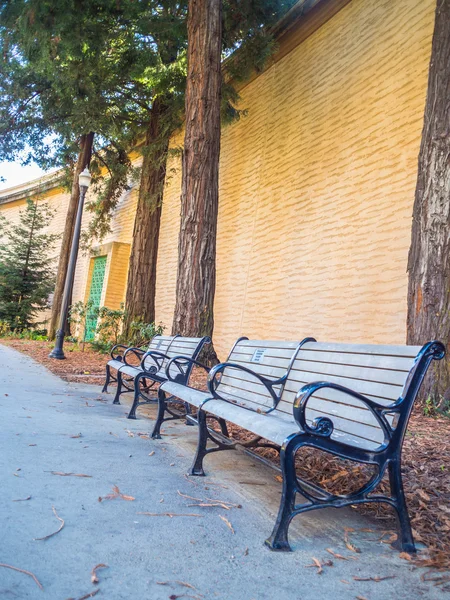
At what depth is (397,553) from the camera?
7.28 feet

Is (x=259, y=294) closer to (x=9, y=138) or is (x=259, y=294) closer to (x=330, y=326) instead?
(x=330, y=326)

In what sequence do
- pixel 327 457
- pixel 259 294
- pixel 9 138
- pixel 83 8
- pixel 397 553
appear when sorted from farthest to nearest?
1. pixel 9 138
2. pixel 259 294
3. pixel 83 8
4. pixel 327 457
5. pixel 397 553

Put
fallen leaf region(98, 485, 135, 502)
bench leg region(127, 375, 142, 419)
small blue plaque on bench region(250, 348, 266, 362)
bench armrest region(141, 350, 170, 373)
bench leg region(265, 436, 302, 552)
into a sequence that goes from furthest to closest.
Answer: bench armrest region(141, 350, 170, 373)
bench leg region(127, 375, 142, 419)
small blue plaque on bench region(250, 348, 266, 362)
fallen leaf region(98, 485, 135, 502)
bench leg region(265, 436, 302, 552)

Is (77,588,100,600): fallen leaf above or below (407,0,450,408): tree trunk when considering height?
below

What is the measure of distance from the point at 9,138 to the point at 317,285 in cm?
1041

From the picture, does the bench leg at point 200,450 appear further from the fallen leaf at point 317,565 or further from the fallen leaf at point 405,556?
the fallen leaf at point 405,556

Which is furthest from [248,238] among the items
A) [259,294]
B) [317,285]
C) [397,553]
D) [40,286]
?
[40,286]

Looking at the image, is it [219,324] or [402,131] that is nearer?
[402,131]

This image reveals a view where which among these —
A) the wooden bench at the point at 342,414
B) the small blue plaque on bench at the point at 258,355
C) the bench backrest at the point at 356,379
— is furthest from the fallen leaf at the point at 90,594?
the small blue plaque on bench at the point at 258,355

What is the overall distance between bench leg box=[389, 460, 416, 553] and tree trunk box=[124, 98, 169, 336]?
10017 millimetres

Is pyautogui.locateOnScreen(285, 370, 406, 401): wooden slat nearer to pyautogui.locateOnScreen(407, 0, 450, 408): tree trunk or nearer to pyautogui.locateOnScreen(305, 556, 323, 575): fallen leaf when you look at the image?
pyautogui.locateOnScreen(305, 556, 323, 575): fallen leaf

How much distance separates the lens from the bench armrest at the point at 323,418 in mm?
2189

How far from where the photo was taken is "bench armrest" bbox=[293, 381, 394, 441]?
2.19m

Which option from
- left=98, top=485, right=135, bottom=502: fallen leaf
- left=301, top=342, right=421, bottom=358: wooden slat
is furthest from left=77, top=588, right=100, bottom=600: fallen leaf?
left=301, top=342, right=421, bottom=358: wooden slat
